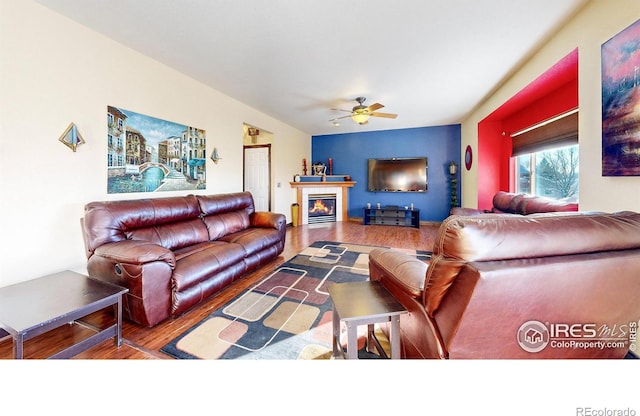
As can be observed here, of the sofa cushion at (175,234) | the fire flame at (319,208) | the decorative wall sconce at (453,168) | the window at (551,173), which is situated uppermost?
the decorative wall sconce at (453,168)

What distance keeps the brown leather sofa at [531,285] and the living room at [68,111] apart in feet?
3.50

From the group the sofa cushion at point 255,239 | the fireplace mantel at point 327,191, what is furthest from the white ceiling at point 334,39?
the fireplace mantel at point 327,191

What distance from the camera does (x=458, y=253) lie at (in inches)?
33.6

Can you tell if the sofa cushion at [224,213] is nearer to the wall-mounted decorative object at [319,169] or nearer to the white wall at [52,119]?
the white wall at [52,119]

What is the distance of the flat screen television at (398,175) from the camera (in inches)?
239

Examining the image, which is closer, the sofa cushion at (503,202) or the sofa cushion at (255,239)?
the sofa cushion at (255,239)

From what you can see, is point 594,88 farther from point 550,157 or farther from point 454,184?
point 454,184

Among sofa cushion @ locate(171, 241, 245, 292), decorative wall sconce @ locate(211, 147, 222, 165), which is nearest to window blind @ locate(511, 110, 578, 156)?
sofa cushion @ locate(171, 241, 245, 292)

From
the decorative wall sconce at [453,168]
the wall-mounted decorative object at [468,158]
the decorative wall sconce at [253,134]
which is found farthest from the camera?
the decorative wall sconce at [453,168]

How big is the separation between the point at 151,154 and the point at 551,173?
211 inches

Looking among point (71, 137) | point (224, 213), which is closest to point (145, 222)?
point (71, 137)

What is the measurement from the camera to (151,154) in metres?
2.73

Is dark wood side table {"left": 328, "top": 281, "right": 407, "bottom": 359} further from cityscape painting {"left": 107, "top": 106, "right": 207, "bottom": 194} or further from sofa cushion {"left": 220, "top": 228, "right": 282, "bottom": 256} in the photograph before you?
cityscape painting {"left": 107, "top": 106, "right": 207, "bottom": 194}
